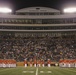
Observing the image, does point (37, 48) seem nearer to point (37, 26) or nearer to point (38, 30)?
point (38, 30)

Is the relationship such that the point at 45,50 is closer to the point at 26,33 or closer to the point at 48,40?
the point at 48,40

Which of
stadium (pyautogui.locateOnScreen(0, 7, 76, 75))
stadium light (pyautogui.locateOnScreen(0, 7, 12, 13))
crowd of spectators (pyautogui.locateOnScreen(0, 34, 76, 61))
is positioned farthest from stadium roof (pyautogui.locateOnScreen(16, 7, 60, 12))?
crowd of spectators (pyautogui.locateOnScreen(0, 34, 76, 61))

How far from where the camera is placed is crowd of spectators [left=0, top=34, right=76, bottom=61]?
41.6 metres

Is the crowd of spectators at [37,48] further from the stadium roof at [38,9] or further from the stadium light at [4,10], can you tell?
the stadium roof at [38,9]

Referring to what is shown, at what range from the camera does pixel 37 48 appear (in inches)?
1780

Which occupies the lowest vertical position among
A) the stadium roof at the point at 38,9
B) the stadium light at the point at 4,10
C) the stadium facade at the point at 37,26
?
the stadium facade at the point at 37,26

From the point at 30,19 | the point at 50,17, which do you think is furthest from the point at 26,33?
the point at 50,17

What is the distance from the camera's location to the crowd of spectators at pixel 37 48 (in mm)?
41556

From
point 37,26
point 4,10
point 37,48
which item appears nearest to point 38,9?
point 37,26

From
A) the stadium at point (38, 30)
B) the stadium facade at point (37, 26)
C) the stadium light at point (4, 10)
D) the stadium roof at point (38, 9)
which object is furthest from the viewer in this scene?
the stadium roof at point (38, 9)

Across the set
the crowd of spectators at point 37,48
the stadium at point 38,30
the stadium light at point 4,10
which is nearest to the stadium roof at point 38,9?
the stadium at point 38,30

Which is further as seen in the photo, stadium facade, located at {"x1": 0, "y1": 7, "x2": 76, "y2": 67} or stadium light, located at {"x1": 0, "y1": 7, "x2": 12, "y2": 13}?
stadium facade, located at {"x1": 0, "y1": 7, "x2": 76, "y2": 67}

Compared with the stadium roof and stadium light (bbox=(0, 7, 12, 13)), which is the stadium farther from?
stadium light (bbox=(0, 7, 12, 13))

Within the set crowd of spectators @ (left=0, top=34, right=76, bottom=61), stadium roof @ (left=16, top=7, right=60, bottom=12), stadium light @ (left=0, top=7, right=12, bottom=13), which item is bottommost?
crowd of spectators @ (left=0, top=34, right=76, bottom=61)
